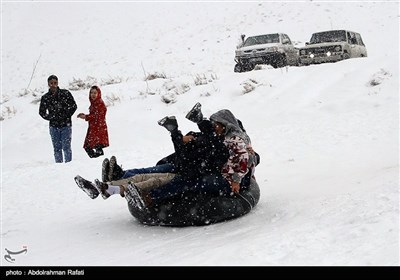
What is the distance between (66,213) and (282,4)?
101 ft

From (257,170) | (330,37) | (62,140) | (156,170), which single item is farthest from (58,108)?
(330,37)

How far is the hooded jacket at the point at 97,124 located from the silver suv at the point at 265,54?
9.69 meters

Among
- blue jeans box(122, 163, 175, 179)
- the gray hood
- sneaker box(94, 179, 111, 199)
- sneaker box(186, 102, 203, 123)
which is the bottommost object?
blue jeans box(122, 163, 175, 179)

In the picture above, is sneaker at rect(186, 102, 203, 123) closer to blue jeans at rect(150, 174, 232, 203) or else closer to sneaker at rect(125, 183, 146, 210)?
blue jeans at rect(150, 174, 232, 203)

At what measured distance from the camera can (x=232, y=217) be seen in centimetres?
607

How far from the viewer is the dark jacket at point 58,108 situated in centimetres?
1005

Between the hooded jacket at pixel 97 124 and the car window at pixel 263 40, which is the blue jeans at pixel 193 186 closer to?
the hooded jacket at pixel 97 124

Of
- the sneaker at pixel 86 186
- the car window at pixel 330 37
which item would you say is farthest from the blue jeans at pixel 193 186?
the car window at pixel 330 37

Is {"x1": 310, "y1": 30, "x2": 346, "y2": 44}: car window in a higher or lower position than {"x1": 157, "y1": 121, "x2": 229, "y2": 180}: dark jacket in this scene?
lower

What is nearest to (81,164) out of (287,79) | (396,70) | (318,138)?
(318,138)

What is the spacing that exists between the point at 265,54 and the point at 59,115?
34.6 feet

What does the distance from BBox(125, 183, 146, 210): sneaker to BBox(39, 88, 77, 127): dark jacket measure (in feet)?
16.0

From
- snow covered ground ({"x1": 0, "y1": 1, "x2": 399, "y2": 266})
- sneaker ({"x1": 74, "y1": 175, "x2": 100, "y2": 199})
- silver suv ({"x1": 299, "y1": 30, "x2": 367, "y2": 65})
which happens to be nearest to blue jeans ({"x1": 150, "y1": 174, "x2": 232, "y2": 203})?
snow covered ground ({"x1": 0, "y1": 1, "x2": 399, "y2": 266})

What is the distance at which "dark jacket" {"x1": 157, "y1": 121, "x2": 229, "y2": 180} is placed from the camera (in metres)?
5.93
